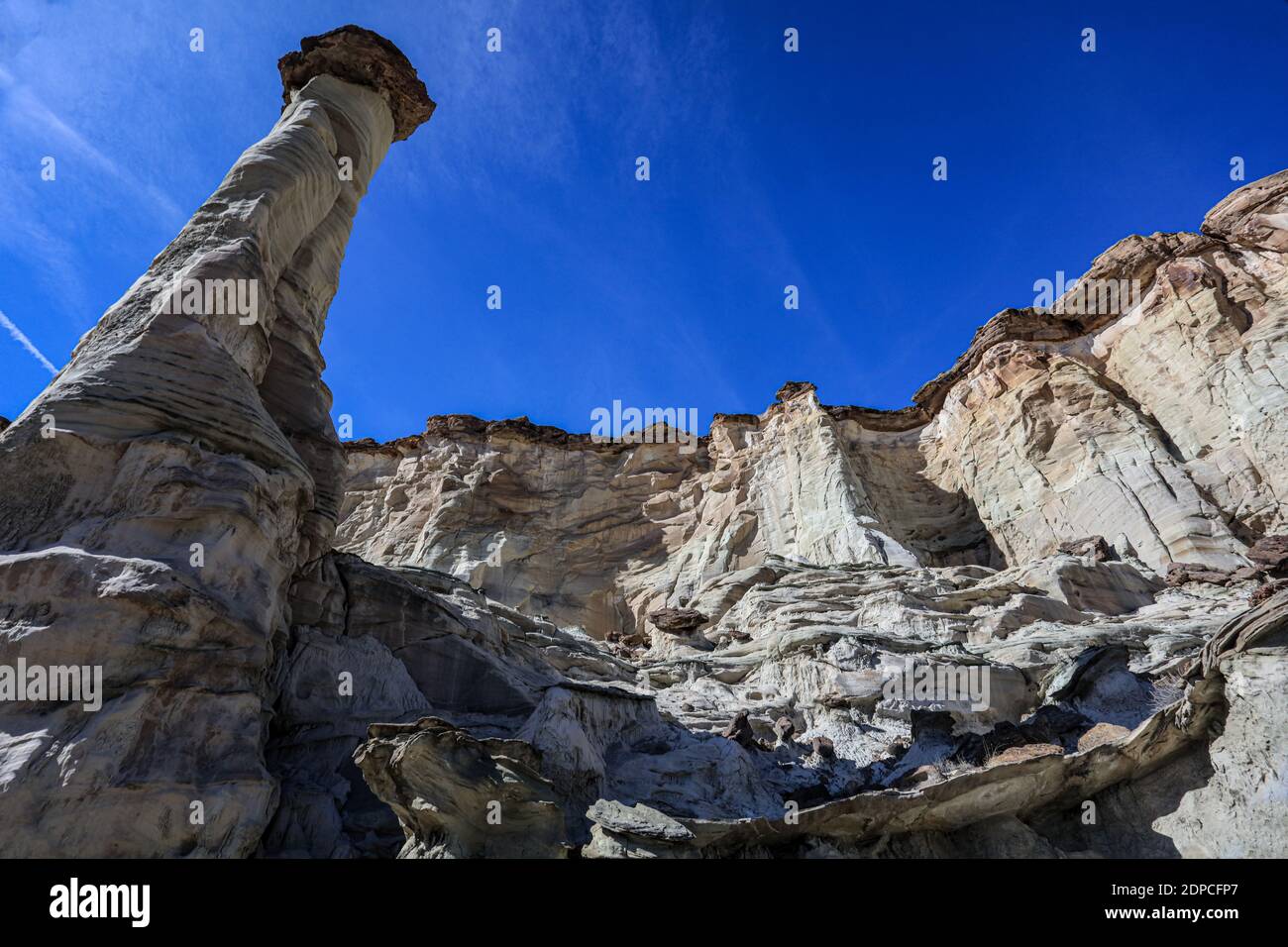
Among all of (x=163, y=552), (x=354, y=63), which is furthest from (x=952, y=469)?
(x=163, y=552)

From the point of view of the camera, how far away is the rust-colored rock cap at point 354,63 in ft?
69.6

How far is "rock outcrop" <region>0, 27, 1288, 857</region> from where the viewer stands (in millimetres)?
7395

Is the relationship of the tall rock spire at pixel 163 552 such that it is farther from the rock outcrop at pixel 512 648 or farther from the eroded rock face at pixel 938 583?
the eroded rock face at pixel 938 583

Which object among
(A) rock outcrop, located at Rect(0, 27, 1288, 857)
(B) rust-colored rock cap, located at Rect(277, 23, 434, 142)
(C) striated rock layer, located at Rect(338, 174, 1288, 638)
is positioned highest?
(B) rust-colored rock cap, located at Rect(277, 23, 434, 142)

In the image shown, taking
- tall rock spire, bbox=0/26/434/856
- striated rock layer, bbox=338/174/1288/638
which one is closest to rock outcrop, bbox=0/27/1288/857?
tall rock spire, bbox=0/26/434/856

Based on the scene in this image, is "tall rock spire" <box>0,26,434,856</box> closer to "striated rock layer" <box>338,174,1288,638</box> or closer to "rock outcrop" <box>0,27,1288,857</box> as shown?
"rock outcrop" <box>0,27,1288,857</box>

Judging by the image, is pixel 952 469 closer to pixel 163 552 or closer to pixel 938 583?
pixel 938 583

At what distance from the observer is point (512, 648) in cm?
1420

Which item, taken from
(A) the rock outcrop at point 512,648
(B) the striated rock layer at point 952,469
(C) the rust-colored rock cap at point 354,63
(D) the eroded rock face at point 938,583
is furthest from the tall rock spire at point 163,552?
(B) the striated rock layer at point 952,469

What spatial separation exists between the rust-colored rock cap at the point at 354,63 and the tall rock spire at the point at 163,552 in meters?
8.35

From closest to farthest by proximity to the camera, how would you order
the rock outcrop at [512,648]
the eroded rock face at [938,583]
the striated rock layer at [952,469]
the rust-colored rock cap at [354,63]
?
the rock outcrop at [512,648] → the eroded rock face at [938,583] → the rust-colored rock cap at [354,63] → the striated rock layer at [952,469]

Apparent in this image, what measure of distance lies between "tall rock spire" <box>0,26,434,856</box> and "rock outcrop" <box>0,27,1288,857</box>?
0.13 ft

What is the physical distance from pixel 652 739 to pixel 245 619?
594cm
